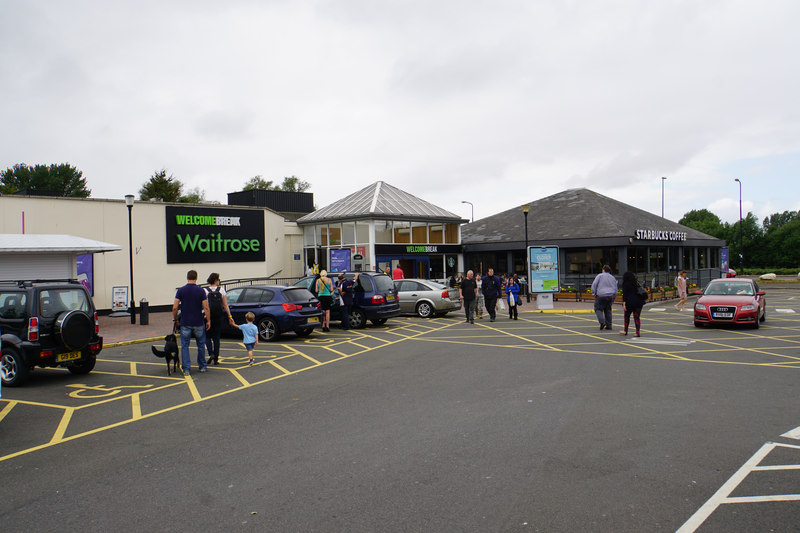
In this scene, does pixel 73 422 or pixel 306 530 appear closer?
pixel 306 530

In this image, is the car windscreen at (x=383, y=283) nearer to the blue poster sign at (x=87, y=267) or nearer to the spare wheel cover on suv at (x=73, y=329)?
the spare wheel cover on suv at (x=73, y=329)

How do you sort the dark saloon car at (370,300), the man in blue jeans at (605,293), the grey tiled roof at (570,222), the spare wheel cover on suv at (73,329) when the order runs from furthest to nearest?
the grey tiled roof at (570,222), the dark saloon car at (370,300), the man in blue jeans at (605,293), the spare wheel cover on suv at (73,329)

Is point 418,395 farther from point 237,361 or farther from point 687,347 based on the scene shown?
point 687,347

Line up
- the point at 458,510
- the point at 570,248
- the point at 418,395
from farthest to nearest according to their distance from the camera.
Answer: the point at 570,248 → the point at 418,395 → the point at 458,510

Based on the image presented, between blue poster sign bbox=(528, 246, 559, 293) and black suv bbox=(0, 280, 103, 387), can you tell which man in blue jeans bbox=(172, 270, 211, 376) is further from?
blue poster sign bbox=(528, 246, 559, 293)

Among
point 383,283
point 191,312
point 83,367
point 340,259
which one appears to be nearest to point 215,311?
point 191,312

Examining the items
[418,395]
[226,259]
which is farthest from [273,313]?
[226,259]

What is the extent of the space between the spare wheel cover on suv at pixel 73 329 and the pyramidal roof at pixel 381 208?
2118cm

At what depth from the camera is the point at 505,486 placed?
4547 millimetres

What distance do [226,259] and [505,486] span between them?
77.2 ft

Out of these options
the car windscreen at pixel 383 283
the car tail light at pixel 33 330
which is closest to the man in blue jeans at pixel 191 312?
the car tail light at pixel 33 330

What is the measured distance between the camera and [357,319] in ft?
56.9

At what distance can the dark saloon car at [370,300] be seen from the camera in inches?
671

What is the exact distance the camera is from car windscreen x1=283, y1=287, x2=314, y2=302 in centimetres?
1430
